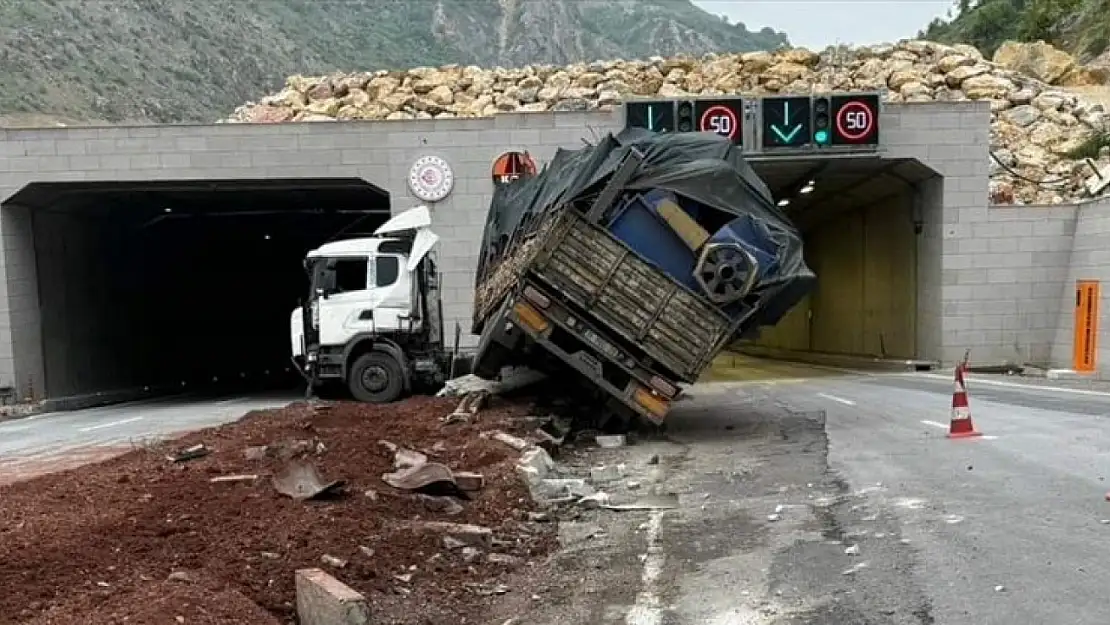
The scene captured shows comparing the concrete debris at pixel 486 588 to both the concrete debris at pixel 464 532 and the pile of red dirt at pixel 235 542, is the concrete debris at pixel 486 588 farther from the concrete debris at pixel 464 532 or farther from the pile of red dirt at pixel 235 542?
the concrete debris at pixel 464 532

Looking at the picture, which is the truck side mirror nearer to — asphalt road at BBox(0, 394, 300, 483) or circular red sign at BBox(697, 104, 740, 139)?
asphalt road at BBox(0, 394, 300, 483)

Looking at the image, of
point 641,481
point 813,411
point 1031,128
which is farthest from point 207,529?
point 1031,128

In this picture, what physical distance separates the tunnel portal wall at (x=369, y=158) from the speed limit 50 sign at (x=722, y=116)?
1948mm

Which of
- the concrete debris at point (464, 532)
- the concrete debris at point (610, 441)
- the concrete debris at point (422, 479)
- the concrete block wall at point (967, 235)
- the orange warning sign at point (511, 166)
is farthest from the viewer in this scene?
the concrete block wall at point (967, 235)

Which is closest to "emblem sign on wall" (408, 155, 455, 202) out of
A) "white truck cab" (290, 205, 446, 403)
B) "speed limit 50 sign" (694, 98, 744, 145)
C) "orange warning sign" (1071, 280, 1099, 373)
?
"white truck cab" (290, 205, 446, 403)

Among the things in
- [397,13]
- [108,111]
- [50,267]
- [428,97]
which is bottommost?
[50,267]

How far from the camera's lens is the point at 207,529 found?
6.18 meters

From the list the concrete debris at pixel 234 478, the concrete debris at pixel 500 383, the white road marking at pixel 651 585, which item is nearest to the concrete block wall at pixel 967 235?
the concrete debris at pixel 500 383

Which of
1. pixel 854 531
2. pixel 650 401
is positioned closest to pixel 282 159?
pixel 650 401

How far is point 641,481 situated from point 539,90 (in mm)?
22253

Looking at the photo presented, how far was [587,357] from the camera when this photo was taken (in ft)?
35.6

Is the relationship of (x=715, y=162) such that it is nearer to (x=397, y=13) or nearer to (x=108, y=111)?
(x=108, y=111)

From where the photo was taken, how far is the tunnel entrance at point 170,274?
21781 millimetres

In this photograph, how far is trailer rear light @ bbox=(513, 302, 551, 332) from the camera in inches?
426
